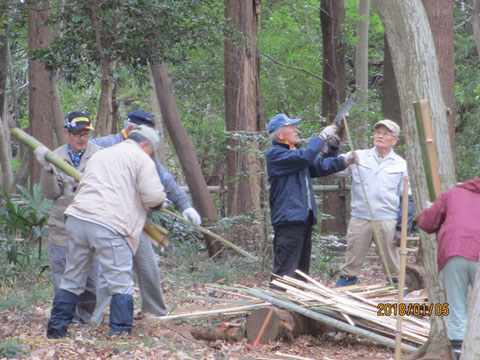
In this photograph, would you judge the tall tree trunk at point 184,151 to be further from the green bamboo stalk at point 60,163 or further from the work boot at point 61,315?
the work boot at point 61,315

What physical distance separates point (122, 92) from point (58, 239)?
19.0 meters

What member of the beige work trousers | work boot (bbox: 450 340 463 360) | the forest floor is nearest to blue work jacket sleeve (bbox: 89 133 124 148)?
the forest floor

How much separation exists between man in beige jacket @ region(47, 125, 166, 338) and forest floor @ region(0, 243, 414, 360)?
0.25m

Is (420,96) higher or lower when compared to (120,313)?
higher

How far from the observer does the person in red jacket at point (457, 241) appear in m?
5.15

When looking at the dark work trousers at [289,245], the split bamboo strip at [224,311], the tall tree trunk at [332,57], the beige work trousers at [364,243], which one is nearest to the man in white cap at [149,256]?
the split bamboo strip at [224,311]

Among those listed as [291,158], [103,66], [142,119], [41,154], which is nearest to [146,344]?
[41,154]

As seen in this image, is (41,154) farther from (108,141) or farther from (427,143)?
Result: (427,143)

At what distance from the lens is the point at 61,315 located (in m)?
6.09

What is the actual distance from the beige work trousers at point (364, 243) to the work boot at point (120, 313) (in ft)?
8.98

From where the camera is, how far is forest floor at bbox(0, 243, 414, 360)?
5.67 m

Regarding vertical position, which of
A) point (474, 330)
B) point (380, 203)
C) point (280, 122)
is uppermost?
point (280, 122)

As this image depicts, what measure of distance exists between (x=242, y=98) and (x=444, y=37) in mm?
3302

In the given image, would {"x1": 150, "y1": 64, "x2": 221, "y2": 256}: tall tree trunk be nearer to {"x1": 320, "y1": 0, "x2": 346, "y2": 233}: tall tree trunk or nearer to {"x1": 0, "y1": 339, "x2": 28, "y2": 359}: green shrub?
{"x1": 320, "y1": 0, "x2": 346, "y2": 233}: tall tree trunk
